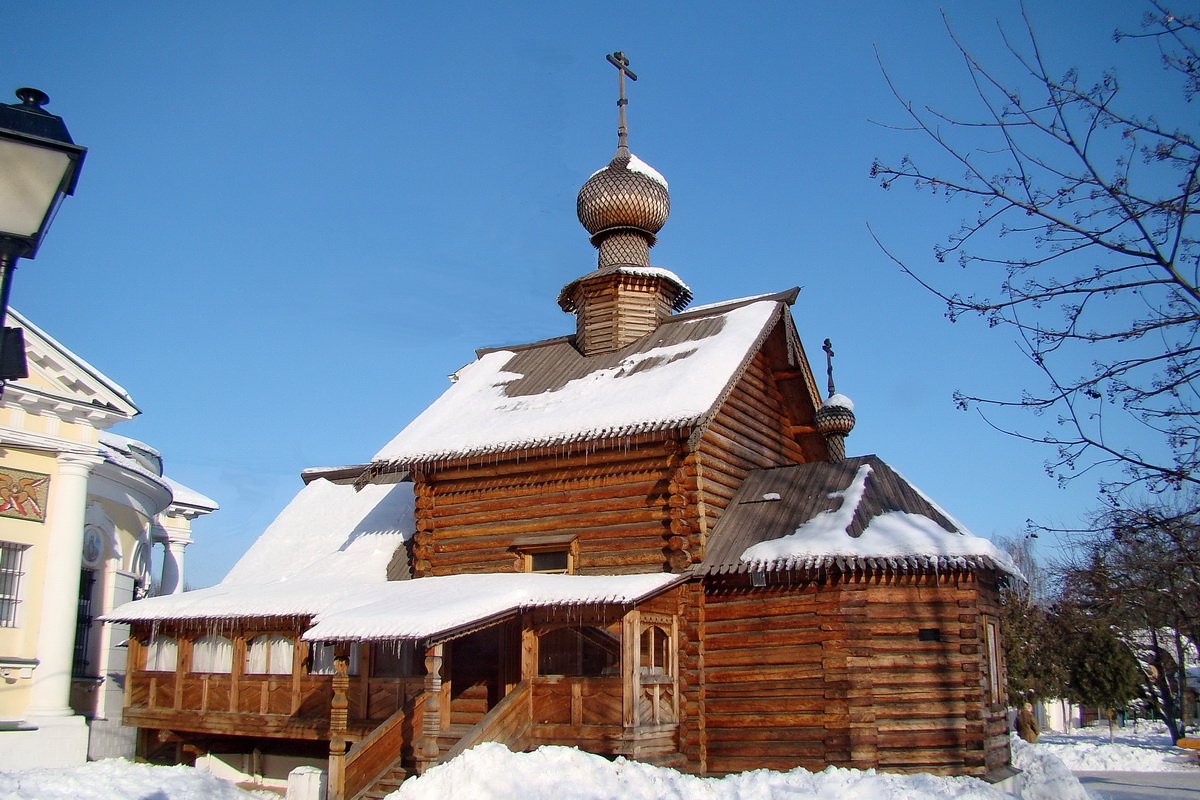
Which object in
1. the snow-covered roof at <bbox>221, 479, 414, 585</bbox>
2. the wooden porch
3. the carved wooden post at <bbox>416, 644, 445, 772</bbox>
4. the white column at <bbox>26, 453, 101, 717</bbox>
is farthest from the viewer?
the snow-covered roof at <bbox>221, 479, 414, 585</bbox>

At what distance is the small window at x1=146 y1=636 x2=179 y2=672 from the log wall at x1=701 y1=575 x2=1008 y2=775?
9.82 m

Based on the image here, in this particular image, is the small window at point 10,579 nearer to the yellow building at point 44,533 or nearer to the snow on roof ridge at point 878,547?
the yellow building at point 44,533

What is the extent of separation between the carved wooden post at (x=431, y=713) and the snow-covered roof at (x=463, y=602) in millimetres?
478

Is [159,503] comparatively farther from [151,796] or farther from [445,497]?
[151,796]

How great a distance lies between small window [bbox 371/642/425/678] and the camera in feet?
58.2

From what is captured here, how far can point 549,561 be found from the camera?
18250 mm

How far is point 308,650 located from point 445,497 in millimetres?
3653

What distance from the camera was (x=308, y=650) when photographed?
57.9 feet

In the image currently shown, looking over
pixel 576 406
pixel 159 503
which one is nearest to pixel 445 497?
pixel 576 406

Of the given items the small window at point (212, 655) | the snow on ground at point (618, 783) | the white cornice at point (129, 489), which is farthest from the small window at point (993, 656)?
the white cornice at point (129, 489)

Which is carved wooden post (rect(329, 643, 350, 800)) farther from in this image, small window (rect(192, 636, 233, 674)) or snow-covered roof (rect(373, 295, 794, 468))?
snow-covered roof (rect(373, 295, 794, 468))

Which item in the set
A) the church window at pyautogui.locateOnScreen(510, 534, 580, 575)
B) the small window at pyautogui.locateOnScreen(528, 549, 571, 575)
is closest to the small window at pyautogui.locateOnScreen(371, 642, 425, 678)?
the church window at pyautogui.locateOnScreen(510, 534, 580, 575)

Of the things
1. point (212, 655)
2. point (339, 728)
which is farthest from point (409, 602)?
point (212, 655)

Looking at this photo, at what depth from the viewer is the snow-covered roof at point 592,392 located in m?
17.5
